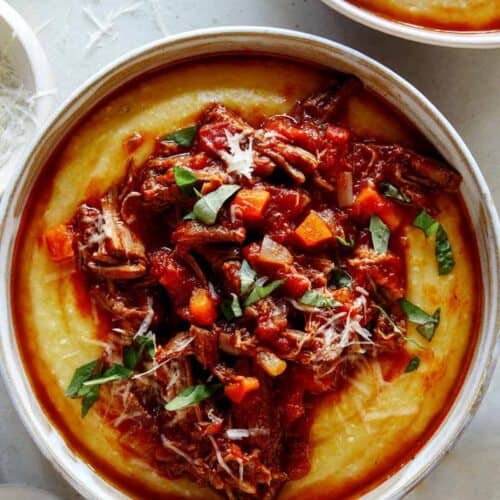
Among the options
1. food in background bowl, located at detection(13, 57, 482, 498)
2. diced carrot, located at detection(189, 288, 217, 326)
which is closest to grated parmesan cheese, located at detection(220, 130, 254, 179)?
food in background bowl, located at detection(13, 57, 482, 498)

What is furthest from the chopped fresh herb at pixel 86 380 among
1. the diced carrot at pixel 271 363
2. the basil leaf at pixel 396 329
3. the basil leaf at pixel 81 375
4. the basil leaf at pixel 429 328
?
the basil leaf at pixel 429 328

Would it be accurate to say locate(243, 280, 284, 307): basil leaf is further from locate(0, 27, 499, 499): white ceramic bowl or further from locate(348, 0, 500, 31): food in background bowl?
locate(348, 0, 500, 31): food in background bowl

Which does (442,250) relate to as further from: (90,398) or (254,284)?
(90,398)

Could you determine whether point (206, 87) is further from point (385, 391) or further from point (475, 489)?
point (475, 489)

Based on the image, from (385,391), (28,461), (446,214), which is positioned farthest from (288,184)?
(28,461)

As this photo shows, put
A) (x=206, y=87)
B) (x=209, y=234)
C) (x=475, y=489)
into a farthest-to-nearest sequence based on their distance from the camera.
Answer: (x=475, y=489) → (x=206, y=87) → (x=209, y=234)

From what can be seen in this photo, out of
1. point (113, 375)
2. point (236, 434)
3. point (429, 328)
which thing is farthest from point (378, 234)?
point (113, 375)
